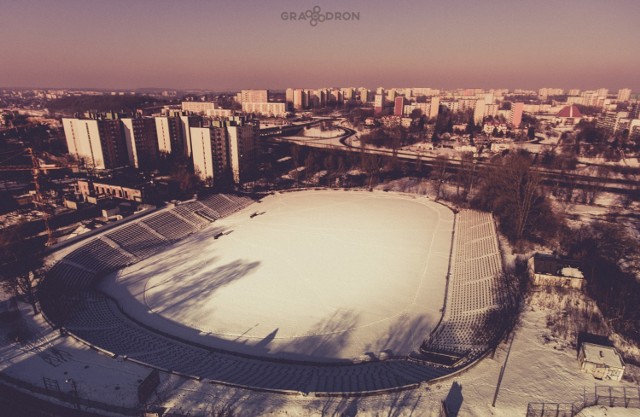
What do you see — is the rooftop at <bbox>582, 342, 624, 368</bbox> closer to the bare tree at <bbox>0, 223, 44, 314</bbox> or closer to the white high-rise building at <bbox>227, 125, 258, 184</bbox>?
the bare tree at <bbox>0, 223, 44, 314</bbox>

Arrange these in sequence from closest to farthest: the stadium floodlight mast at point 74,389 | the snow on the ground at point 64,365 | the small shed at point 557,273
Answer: the stadium floodlight mast at point 74,389 → the snow on the ground at point 64,365 → the small shed at point 557,273

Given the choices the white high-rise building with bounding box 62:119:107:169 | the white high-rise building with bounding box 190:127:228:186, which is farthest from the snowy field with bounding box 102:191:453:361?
the white high-rise building with bounding box 62:119:107:169

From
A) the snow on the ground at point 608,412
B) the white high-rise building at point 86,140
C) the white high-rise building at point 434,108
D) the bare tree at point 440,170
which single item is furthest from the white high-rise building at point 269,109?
the snow on the ground at point 608,412

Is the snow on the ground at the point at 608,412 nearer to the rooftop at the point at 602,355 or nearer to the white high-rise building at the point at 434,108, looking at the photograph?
the rooftop at the point at 602,355

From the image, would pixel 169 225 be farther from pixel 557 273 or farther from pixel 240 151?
pixel 557 273

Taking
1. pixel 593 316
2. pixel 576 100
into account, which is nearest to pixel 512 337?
pixel 593 316

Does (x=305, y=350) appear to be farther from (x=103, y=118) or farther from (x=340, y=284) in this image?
(x=103, y=118)
